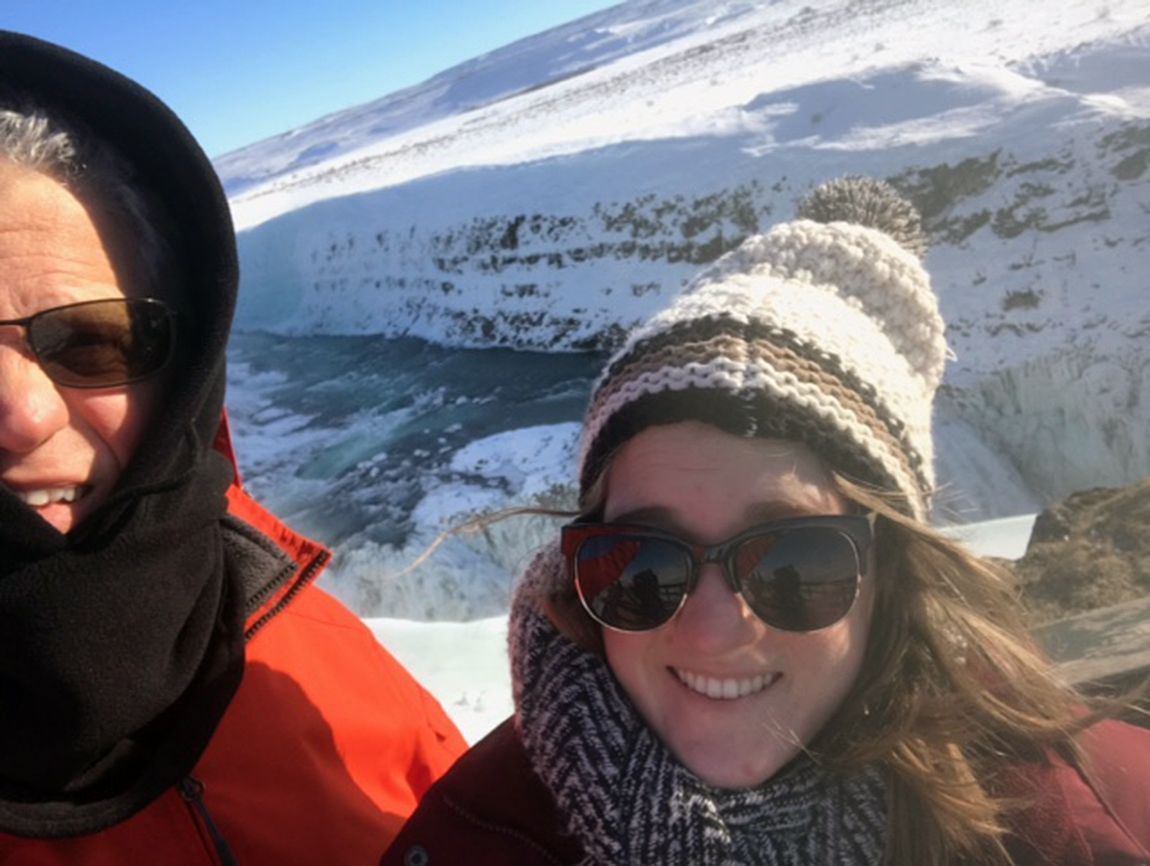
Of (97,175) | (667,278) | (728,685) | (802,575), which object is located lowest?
(667,278)

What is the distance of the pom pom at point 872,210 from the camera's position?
4.53ft

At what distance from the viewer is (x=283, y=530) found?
1654 mm

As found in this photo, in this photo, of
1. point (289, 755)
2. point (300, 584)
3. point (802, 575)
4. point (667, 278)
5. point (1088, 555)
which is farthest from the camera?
point (667, 278)

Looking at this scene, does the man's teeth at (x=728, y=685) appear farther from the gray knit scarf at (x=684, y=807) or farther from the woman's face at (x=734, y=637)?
the gray knit scarf at (x=684, y=807)

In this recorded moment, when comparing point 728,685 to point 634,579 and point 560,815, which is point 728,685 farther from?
point 560,815

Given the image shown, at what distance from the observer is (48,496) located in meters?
1.11

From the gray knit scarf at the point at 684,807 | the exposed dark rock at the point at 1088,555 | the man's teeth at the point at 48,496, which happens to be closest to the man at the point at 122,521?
the man's teeth at the point at 48,496

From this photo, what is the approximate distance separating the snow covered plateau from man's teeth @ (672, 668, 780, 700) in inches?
194

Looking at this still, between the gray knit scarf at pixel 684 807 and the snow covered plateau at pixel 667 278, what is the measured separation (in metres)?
4.86

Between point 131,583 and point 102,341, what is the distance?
0.33 m

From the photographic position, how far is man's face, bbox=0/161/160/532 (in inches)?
42.3

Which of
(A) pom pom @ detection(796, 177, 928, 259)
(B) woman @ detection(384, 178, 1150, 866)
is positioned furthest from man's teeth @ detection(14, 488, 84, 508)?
(A) pom pom @ detection(796, 177, 928, 259)

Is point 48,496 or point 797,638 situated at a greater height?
point 48,496

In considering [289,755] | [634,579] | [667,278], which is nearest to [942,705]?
[634,579]
